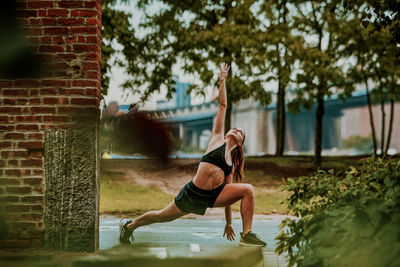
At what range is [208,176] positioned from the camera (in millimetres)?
6051

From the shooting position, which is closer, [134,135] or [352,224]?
[134,135]

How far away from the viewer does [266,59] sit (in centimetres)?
1806

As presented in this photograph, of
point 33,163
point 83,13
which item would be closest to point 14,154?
point 33,163

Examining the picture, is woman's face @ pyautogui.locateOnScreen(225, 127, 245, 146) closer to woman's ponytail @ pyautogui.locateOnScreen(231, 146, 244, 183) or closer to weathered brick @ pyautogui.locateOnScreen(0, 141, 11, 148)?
woman's ponytail @ pyautogui.locateOnScreen(231, 146, 244, 183)

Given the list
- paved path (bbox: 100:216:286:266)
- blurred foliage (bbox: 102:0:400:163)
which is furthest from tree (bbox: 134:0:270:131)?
paved path (bbox: 100:216:286:266)

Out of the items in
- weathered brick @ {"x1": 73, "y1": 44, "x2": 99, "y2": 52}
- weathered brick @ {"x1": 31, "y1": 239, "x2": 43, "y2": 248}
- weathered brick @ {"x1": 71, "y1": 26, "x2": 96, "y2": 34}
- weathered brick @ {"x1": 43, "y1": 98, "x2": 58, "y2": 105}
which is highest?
weathered brick @ {"x1": 71, "y1": 26, "x2": 96, "y2": 34}

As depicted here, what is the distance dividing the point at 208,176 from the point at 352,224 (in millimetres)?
3124

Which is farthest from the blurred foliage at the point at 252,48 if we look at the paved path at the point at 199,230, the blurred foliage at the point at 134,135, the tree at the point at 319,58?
the blurred foliage at the point at 134,135

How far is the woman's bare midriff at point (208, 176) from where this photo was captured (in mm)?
6020

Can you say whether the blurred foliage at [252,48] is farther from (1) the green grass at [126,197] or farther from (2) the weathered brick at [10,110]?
(2) the weathered brick at [10,110]

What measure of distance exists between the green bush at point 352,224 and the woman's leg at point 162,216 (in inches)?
102

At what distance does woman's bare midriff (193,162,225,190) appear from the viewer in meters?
6.02

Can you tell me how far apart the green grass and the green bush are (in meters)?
8.74

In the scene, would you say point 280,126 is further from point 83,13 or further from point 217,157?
point 83,13
